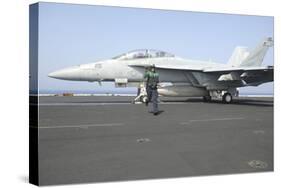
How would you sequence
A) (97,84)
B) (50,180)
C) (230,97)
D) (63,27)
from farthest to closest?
1. (230,97)
2. (97,84)
3. (63,27)
4. (50,180)

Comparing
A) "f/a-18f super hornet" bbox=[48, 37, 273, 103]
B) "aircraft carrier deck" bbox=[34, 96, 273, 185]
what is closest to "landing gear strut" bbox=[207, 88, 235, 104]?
"f/a-18f super hornet" bbox=[48, 37, 273, 103]

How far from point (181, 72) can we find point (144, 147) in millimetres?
6495

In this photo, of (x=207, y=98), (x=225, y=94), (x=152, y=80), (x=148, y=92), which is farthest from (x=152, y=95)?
(x=207, y=98)

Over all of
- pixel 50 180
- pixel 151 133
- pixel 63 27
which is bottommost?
pixel 50 180

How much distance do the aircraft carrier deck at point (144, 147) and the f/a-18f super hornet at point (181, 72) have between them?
1.07 meters

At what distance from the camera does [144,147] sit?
20.1ft

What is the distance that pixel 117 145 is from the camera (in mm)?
6074

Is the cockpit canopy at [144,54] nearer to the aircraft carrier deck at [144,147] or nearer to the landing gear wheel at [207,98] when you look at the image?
the aircraft carrier deck at [144,147]

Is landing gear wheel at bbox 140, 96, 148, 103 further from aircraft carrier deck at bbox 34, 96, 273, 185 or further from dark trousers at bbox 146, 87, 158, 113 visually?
aircraft carrier deck at bbox 34, 96, 273, 185

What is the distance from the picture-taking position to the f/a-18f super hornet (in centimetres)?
800

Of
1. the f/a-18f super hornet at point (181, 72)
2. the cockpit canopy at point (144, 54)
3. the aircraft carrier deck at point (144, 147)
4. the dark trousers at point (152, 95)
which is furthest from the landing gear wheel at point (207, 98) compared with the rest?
the dark trousers at point (152, 95)

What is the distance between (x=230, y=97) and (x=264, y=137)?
19.3ft

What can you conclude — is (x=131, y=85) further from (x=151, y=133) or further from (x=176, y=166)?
(x=176, y=166)

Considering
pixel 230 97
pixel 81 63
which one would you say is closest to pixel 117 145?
pixel 81 63
